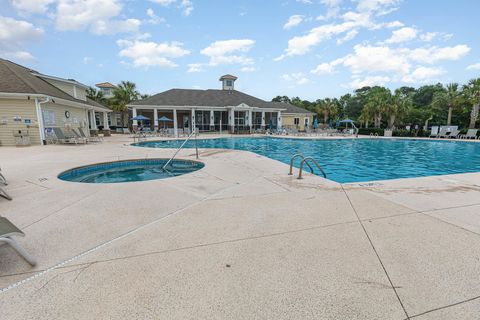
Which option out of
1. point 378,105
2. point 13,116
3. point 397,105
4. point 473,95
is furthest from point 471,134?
point 13,116

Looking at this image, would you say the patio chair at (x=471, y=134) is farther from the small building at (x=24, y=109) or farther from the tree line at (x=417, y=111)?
the small building at (x=24, y=109)

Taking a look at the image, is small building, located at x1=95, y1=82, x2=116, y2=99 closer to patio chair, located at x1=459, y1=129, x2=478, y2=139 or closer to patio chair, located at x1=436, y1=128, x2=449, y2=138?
patio chair, located at x1=436, y1=128, x2=449, y2=138

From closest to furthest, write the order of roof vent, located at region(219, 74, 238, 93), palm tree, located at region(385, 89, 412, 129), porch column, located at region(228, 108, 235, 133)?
porch column, located at region(228, 108, 235, 133) < palm tree, located at region(385, 89, 412, 129) < roof vent, located at region(219, 74, 238, 93)

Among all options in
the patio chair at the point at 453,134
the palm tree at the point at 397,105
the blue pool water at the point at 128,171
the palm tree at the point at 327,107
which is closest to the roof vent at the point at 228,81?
the palm tree at the point at 327,107

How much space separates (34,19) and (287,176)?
21.7m

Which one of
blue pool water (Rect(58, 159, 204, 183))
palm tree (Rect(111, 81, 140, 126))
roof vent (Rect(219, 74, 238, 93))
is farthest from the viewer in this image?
roof vent (Rect(219, 74, 238, 93))

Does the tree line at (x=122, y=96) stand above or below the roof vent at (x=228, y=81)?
below

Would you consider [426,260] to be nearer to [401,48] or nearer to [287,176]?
[287,176]

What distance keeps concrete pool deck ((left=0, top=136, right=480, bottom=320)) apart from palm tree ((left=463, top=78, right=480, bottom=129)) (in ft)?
A: 95.9

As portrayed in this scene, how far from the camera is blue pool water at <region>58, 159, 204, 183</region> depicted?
7570 mm

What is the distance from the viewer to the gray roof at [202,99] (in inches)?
1047

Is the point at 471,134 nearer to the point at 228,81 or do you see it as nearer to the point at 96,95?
the point at 228,81

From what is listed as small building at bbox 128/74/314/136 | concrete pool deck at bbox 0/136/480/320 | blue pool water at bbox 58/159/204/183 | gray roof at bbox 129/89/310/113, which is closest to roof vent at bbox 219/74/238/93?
small building at bbox 128/74/314/136

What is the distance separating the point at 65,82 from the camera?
19188 millimetres
